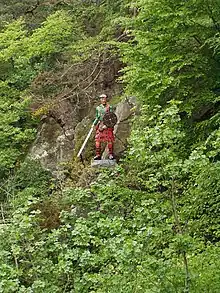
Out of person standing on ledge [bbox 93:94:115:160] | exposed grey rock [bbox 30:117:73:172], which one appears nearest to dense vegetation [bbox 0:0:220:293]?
exposed grey rock [bbox 30:117:73:172]

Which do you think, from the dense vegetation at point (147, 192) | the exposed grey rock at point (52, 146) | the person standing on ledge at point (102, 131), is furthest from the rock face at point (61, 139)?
the person standing on ledge at point (102, 131)

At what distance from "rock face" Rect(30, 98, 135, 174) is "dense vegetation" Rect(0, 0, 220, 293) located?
1.77 ft

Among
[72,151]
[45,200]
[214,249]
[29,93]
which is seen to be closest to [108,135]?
[45,200]

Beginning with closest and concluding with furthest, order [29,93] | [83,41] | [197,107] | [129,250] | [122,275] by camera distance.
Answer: [129,250], [122,275], [197,107], [83,41], [29,93]

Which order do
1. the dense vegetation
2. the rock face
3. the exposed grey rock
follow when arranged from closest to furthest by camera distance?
the dense vegetation → the rock face → the exposed grey rock

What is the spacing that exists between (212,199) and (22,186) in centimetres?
760

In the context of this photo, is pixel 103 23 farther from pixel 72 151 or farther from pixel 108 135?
pixel 108 135

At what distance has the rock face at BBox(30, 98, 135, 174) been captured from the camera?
11.1 metres

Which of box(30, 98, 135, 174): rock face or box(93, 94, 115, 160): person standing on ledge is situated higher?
box(93, 94, 115, 160): person standing on ledge

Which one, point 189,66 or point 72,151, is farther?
point 72,151

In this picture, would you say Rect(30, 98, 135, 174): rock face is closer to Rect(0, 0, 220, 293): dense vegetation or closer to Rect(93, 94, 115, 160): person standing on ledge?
Rect(0, 0, 220, 293): dense vegetation

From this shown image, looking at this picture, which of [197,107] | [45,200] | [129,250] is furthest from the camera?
[45,200]

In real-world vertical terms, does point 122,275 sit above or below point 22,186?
above

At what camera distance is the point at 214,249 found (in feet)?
14.3
